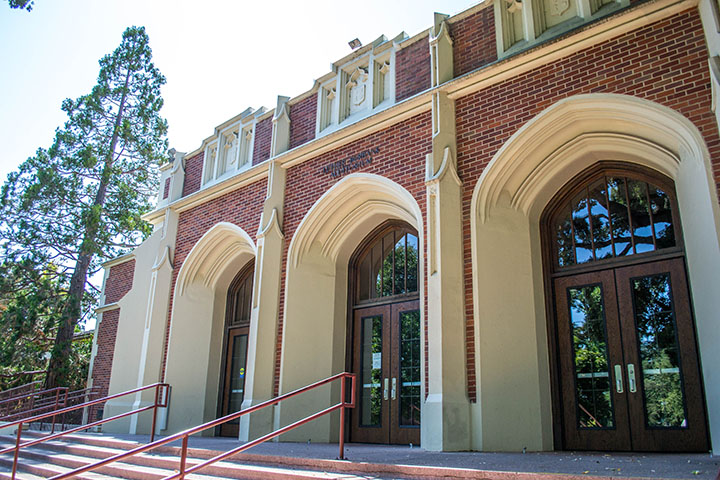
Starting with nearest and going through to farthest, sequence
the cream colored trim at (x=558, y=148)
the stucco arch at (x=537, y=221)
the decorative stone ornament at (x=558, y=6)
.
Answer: the stucco arch at (x=537, y=221), the cream colored trim at (x=558, y=148), the decorative stone ornament at (x=558, y=6)

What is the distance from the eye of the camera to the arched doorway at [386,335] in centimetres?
879

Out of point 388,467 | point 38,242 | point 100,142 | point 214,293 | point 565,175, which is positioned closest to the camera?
point 388,467

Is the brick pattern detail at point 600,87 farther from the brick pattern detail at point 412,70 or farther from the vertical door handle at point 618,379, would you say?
the vertical door handle at point 618,379

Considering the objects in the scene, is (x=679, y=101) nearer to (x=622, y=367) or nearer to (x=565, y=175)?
(x=565, y=175)

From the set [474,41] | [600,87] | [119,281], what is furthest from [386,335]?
[119,281]

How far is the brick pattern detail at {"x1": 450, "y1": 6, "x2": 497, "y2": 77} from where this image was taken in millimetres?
8156

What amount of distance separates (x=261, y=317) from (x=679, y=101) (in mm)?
6490

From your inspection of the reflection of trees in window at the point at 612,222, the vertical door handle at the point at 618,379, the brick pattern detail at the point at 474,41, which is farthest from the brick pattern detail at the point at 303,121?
the vertical door handle at the point at 618,379

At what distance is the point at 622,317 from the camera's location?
7.05 m

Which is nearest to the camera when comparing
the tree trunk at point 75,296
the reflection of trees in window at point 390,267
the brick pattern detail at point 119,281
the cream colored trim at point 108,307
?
the reflection of trees in window at point 390,267

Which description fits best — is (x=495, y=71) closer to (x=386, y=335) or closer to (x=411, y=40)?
(x=411, y=40)

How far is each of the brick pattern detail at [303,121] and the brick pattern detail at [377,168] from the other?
0.52 meters

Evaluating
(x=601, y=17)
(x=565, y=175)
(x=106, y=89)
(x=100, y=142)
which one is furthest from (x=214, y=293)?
(x=106, y=89)

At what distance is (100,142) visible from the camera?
2088cm
